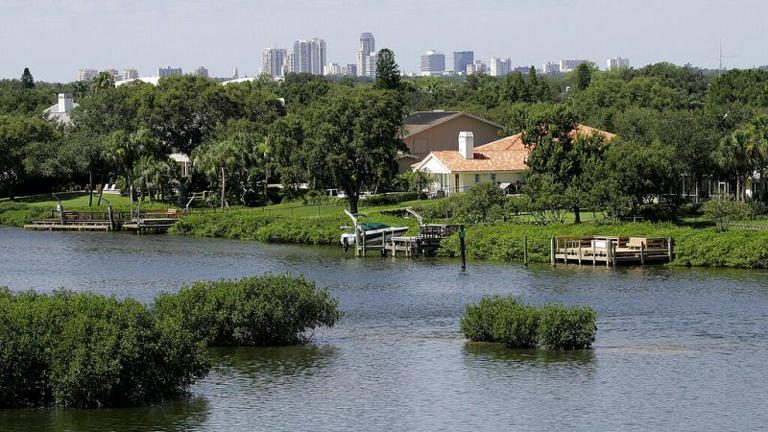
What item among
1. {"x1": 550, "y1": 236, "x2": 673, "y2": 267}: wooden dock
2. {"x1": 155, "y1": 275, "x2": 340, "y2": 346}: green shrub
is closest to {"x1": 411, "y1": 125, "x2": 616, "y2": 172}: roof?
{"x1": 550, "y1": 236, "x2": 673, "y2": 267}: wooden dock

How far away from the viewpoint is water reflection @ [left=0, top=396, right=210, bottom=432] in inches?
1436

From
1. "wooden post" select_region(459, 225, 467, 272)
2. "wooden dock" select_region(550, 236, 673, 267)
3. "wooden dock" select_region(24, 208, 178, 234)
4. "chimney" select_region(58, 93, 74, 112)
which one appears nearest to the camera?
"wooden dock" select_region(550, 236, 673, 267)

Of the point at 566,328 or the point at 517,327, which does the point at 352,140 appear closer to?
the point at 517,327

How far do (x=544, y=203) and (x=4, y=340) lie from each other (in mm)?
45430

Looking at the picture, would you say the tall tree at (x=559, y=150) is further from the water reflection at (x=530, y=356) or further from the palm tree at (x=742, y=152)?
the water reflection at (x=530, y=356)

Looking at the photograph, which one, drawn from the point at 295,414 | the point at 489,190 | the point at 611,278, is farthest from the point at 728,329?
the point at 489,190

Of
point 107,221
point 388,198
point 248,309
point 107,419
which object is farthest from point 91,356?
point 107,221

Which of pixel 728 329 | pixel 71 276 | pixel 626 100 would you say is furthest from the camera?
pixel 626 100

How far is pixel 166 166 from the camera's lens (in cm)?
10781

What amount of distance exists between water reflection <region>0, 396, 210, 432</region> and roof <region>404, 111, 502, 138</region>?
77254mm

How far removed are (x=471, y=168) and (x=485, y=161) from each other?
1.80m

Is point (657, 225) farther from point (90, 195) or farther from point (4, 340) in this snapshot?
point (90, 195)

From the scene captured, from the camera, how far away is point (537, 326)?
151 feet

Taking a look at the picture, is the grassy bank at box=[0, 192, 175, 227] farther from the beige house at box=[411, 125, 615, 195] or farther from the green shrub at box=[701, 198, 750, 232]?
the green shrub at box=[701, 198, 750, 232]
